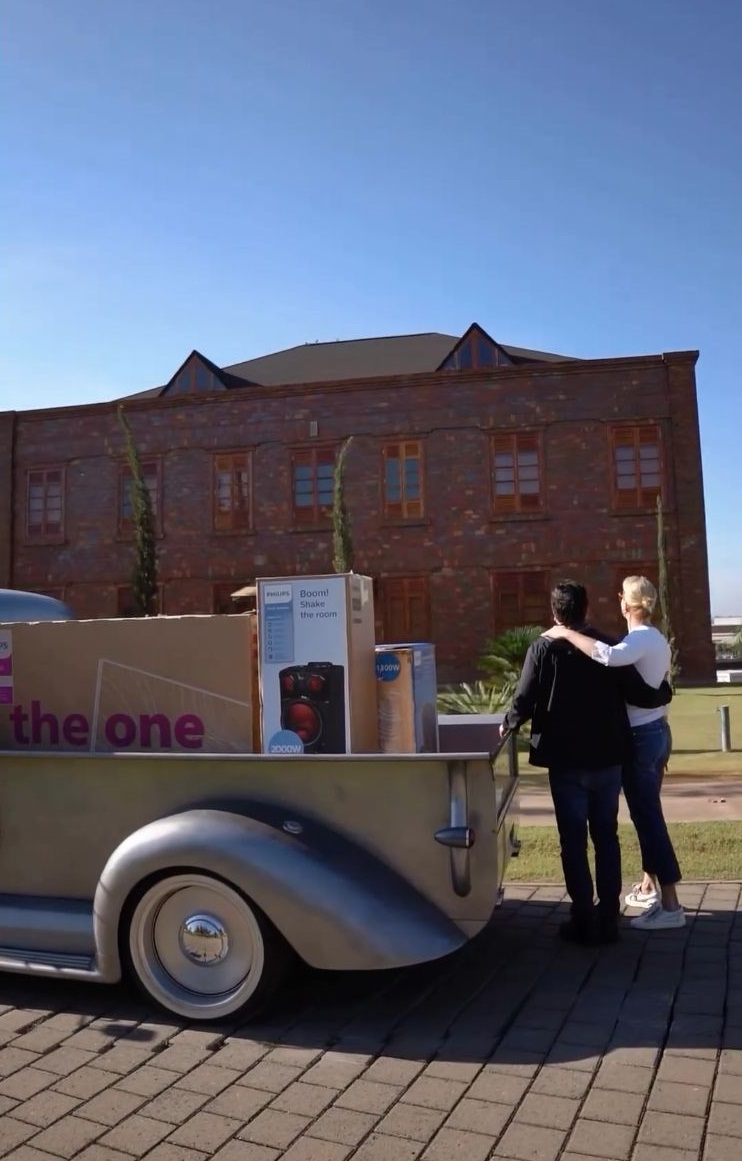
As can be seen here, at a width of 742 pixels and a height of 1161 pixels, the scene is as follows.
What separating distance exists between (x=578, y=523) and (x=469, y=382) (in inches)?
182

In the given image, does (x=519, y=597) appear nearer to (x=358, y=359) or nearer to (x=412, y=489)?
(x=412, y=489)

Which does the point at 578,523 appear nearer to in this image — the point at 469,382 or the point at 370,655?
the point at 469,382

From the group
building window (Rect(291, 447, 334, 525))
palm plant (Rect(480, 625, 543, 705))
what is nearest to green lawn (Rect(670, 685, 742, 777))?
palm plant (Rect(480, 625, 543, 705))

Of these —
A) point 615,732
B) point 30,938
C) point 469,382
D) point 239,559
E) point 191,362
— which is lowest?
point 30,938

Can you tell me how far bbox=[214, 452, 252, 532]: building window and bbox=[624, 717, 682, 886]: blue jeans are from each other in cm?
2080

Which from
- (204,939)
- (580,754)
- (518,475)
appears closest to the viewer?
(204,939)

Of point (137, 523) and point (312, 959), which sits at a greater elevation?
point (137, 523)

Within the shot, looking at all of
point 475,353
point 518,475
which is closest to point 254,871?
point 518,475

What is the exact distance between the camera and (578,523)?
75.5ft

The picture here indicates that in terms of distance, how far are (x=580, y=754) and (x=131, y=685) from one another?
82.7 inches

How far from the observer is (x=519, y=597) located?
23234 mm

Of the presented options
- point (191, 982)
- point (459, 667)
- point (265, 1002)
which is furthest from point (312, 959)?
point (459, 667)

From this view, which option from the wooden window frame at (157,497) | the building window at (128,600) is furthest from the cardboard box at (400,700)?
the wooden window frame at (157,497)

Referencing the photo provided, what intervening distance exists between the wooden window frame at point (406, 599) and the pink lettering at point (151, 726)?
19.6 m
